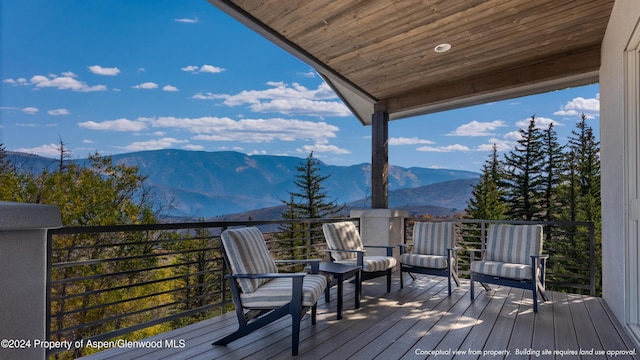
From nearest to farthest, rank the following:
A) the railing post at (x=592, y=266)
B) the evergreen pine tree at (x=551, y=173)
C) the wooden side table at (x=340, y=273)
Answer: the wooden side table at (x=340, y=273), the railing post at (x=592, y=266), the evergreen pine tree at (x=551, y=173)

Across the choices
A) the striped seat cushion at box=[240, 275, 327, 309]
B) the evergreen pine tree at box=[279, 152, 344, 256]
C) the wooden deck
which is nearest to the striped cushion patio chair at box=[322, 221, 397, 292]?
the wooden deck

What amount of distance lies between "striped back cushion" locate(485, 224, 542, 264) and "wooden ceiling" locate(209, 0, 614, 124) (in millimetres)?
1791

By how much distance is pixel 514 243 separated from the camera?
419 cm

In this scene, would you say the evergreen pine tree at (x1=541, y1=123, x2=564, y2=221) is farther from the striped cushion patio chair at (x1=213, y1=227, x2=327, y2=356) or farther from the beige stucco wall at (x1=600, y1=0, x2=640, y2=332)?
the striped cushion patio chair at (x1=213, y1=227, x2=327, y2=356)

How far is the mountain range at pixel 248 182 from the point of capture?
1939cm

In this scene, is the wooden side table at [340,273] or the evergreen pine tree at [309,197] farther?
the evergreen pine tree at [309,197]

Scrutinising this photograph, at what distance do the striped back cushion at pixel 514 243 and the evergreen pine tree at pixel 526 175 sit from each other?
20.0 metres

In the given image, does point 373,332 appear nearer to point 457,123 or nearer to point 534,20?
point 534,20

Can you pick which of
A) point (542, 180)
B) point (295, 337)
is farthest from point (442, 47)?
point (542, 180)

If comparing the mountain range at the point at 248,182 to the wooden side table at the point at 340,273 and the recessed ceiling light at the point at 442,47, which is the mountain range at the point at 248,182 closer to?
the recessed ceiling light at the point at 442,47

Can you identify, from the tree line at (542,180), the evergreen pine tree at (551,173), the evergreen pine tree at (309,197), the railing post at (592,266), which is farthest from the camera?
the evergreen pine tree at (309,197)

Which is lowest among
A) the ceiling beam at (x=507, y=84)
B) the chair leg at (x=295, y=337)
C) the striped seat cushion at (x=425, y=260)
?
the chair leg at (x=295, y=337)

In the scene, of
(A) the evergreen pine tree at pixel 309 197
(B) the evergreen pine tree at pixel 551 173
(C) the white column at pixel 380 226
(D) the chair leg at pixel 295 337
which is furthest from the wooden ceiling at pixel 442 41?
(A) the evergreen pine tree at pixel 309 197

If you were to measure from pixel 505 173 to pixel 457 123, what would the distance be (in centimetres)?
730
